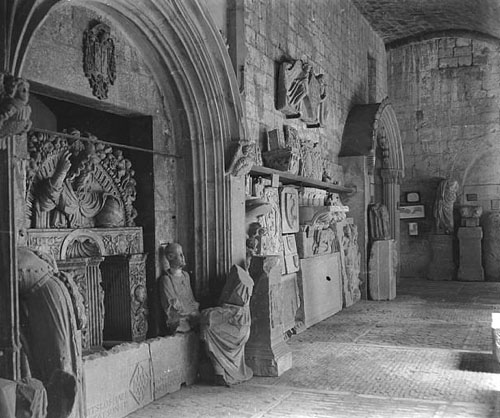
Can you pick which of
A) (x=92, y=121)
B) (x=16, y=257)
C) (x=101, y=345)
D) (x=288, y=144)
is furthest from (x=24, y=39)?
(x=288, y=144)

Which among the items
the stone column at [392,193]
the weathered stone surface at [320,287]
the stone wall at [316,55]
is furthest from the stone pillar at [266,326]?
the stone column at [392,193]

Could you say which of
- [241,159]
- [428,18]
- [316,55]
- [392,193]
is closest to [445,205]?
[392,193]

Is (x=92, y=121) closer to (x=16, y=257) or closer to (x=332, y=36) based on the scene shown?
(x=16, y=257)

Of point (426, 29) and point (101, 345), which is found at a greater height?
point (426, 29)

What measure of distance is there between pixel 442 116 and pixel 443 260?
313 centimetres

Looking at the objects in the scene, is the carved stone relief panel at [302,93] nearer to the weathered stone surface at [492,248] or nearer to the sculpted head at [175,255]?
the sculpted head at [175,255]

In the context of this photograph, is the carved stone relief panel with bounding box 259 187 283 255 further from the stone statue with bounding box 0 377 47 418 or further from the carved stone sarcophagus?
the stone statue with bounding box 0 377 47 418

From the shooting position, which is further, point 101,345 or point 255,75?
point 255,75

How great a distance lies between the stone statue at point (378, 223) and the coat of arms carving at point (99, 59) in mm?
6845

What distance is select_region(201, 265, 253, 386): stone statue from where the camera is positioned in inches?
207

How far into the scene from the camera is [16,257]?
357 centimetres

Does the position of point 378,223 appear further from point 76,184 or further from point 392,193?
point 76,184

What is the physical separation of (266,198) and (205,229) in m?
1.65

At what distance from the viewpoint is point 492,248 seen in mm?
13836
